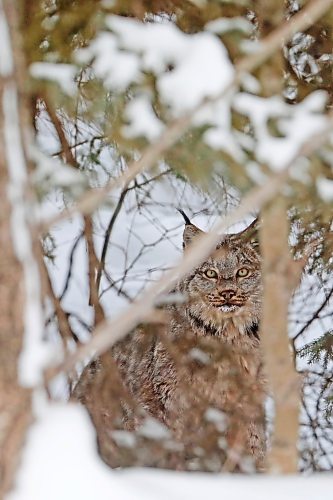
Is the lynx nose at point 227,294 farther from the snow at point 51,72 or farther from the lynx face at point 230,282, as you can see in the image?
the snow at point 51,72

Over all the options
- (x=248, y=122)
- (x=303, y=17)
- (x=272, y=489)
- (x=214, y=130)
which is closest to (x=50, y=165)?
(x=214, y=130)

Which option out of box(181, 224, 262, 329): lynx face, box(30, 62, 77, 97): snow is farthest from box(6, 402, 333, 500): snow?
box(181, 224, 262, 329): lynx face

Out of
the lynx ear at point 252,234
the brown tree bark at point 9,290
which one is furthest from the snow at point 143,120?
the lynx ear at point 252,234

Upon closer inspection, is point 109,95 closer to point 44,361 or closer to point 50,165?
point 50,165

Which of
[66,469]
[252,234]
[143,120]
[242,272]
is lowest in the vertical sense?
[66,469]

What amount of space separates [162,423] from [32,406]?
8.86ft

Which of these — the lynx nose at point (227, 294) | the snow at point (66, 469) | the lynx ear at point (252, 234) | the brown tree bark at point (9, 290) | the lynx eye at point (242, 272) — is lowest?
the snow at point (66, 469)

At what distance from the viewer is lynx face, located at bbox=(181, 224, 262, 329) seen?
14.5 ft

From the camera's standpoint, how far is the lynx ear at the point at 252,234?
4.24 meters

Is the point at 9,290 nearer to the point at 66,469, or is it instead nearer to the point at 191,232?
the point at 66,469

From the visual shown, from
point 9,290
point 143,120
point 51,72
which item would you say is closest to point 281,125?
point 143,120

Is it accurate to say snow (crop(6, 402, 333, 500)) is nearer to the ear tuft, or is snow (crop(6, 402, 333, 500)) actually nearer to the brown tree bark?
the brown tree bark

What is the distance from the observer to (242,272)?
14.6 feet

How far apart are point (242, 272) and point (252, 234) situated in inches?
7.8
